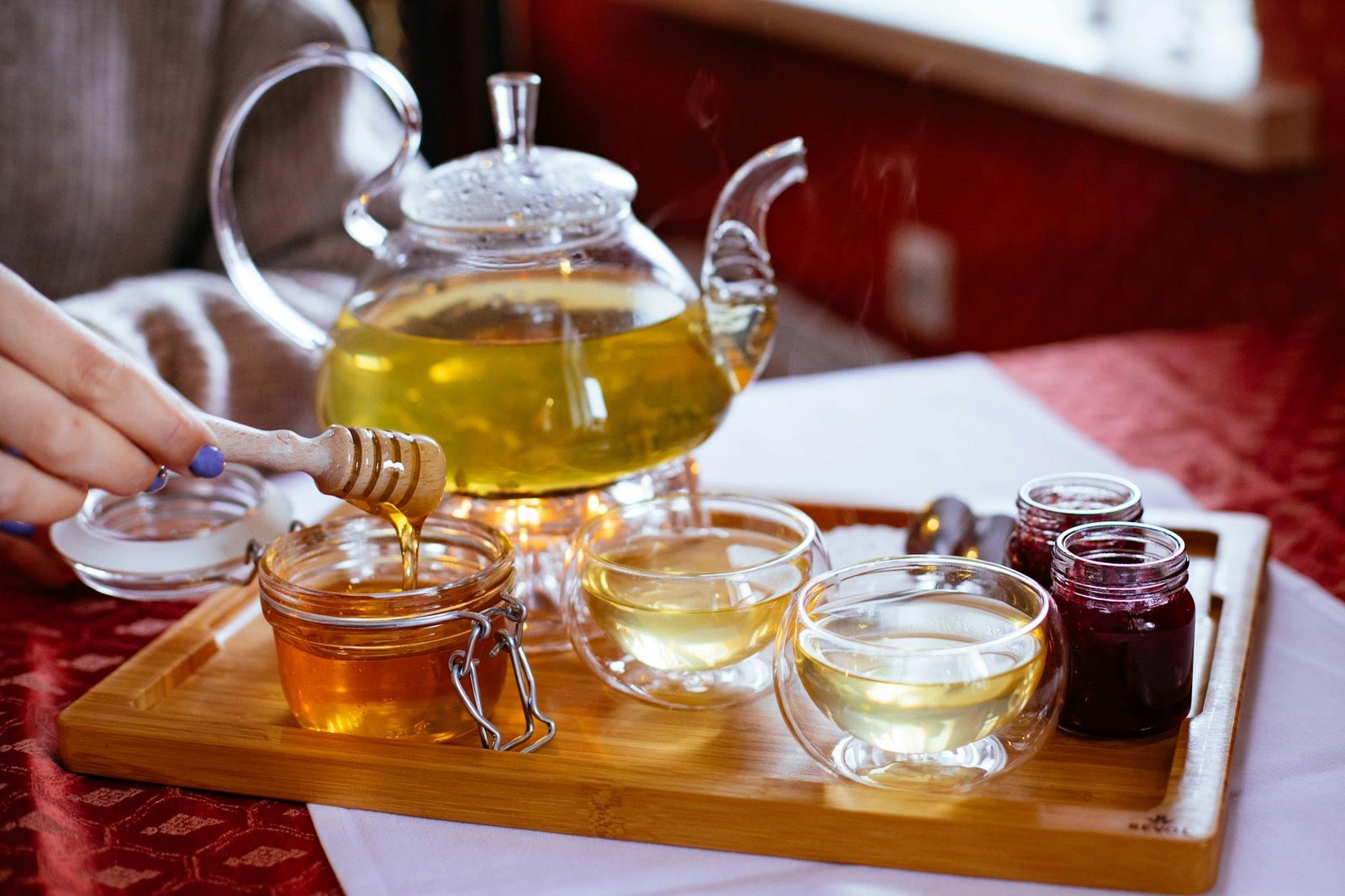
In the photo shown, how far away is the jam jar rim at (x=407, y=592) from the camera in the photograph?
25.8 inches

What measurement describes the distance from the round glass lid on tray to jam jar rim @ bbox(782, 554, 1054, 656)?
347 millimetres

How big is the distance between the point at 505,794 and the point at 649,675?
4.4 inches

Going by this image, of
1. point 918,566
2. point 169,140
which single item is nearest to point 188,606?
point 918,566

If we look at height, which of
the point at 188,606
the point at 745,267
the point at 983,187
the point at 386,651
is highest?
the point at 745,267

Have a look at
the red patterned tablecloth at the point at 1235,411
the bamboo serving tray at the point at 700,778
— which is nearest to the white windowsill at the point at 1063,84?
the red patterned tablecloth at the point at 1235,411

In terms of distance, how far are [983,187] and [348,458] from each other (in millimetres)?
1951

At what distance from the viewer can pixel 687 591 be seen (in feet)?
2.24

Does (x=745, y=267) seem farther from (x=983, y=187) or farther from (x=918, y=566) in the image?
(x=983, y=187)

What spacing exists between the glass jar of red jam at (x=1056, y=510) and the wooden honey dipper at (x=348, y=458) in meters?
0.30

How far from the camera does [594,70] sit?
3.96 m

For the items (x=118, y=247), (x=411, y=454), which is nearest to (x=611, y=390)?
(x=411, y=454)

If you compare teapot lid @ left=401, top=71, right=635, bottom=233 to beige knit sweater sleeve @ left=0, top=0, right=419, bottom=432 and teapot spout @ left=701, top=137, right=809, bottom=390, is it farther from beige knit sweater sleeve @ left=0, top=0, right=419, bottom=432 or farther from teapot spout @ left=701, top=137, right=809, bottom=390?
beige knit sweater sleeve @ left=0, top=0, right=419, bottom=432

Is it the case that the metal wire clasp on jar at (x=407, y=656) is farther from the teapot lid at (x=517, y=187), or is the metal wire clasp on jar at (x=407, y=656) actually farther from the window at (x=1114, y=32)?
Result: the window at (x=1114, y=32)

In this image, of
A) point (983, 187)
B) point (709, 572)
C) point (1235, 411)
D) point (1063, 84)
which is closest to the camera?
point (709, 572)
